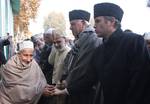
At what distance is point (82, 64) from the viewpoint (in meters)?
5.27

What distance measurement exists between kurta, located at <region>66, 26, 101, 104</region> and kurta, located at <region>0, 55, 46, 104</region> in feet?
1.64

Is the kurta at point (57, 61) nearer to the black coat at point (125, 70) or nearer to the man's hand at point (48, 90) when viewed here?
the man's hand at point (48, 90)

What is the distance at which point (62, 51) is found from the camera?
23.7ft

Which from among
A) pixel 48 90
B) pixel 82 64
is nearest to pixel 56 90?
pixel 48 90

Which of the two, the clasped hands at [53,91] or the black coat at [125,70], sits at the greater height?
the black coat at [125,70]

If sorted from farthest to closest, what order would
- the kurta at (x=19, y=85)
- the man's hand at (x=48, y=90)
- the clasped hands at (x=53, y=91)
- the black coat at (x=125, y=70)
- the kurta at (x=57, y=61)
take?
the kurta at (x=57, y=61)
the kurta at (x=19, y=85)
the man's hand at (x=48, y=90)
the clasped hands at (x=53, y=91)
the black coat at (x=125, y=70)

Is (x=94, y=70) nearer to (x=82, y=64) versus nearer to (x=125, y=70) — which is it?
(x=82, y=64)

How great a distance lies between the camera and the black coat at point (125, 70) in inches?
167

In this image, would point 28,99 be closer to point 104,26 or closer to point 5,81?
point 5,81

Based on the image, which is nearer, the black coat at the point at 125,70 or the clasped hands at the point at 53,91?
the black coat at the point at 125,70

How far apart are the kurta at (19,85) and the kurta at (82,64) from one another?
499 mm

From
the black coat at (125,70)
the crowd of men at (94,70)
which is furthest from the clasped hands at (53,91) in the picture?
the black coat at (125,70)

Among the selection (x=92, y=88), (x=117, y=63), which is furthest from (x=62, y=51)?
(x=117, y=63)

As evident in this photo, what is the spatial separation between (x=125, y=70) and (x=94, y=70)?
0.67m
